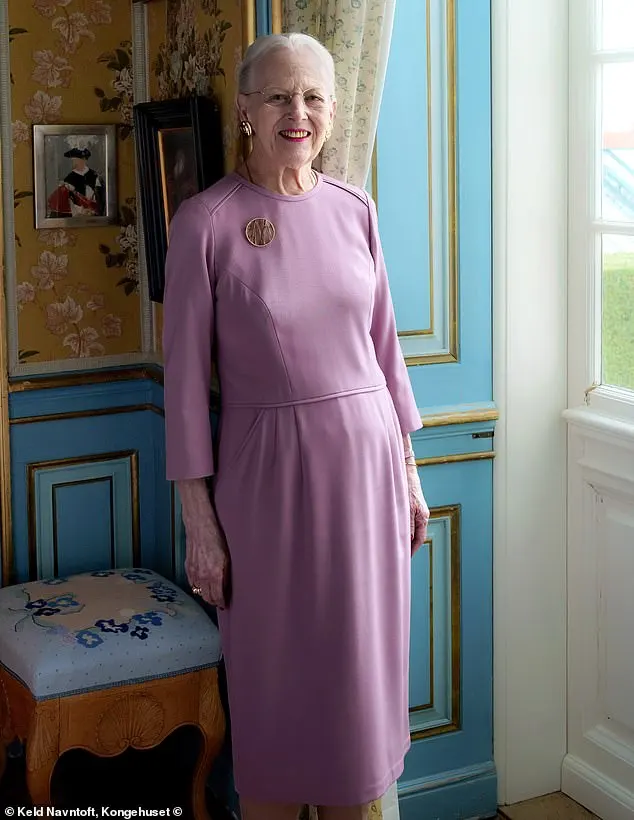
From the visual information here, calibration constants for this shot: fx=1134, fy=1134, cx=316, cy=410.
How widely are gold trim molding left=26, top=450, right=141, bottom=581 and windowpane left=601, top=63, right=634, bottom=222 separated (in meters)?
1.41

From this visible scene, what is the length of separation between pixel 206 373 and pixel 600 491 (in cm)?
108

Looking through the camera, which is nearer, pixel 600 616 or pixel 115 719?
pixel 115 719

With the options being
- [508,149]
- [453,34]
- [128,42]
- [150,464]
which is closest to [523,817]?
[150,464]

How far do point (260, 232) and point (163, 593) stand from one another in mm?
1060

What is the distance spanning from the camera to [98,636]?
97.3 inches

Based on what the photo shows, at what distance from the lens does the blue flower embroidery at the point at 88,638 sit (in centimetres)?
244

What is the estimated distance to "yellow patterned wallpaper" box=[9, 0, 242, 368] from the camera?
283cm

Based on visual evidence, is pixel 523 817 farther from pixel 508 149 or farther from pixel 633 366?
pixel 508 149

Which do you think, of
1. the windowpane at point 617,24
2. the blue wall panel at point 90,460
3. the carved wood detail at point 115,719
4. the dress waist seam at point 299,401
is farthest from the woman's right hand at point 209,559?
the windowpane at point 617,24

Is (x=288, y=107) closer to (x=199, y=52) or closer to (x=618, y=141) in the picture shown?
(x=199, y=52)

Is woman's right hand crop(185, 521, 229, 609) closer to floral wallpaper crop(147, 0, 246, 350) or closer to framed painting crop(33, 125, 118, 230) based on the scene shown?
floral wallpaper crop(147, 0, 246, 350)

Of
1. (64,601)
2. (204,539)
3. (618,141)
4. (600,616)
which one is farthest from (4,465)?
(618,141)

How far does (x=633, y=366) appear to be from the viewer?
8.34 feet

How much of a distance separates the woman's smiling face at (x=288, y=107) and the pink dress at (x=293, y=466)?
9 centimetres
